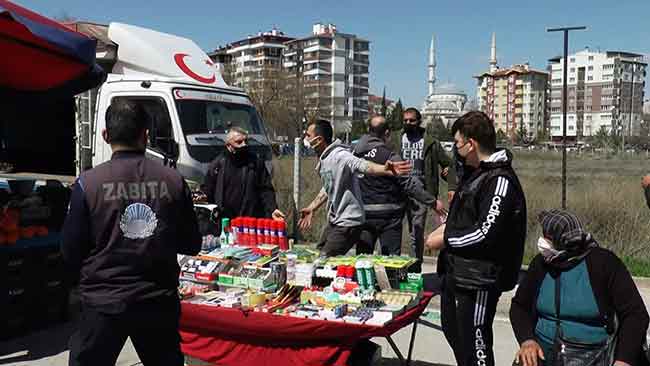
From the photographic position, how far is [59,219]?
18.9 feet

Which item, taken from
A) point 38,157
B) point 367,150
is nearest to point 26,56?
point 367,150

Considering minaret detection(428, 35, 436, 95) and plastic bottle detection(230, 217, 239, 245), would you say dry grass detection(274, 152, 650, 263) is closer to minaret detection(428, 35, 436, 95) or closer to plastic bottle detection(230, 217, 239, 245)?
plastic bottle detection(230, 217, 239, 245)

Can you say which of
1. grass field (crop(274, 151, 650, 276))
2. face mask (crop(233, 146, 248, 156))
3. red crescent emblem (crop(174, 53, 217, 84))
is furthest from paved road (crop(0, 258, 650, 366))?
red crescent emblem (crop(174, 53, 217, 84))

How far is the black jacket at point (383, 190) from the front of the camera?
593 cm

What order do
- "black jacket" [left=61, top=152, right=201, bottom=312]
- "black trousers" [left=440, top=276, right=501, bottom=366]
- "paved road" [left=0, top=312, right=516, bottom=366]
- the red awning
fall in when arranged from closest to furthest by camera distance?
1. "black jacket" [left=61, top=152, right=201, bottom=312]
2. "black trousers" [left=440, top=276, right=501, bottom=366]
3. "paved road" [left=0, top=312, right=516, bottom=366]
4. the red awning

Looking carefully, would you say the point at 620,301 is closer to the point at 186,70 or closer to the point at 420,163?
the point at 420,163

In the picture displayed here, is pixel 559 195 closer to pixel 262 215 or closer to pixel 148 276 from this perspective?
pixel 262 215

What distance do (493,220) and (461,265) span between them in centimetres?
32

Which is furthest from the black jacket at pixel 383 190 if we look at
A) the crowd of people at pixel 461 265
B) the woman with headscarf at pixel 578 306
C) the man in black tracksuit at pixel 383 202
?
the woman with headscarf at pixel 578 306

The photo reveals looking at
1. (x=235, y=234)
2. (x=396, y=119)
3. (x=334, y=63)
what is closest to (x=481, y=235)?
(x=235, y=234)

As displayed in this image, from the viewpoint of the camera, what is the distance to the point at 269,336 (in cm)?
396

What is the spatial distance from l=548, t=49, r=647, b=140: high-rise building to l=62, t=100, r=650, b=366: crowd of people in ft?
418

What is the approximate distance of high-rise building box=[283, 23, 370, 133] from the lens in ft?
365

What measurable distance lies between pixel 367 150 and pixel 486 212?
9.41ft
